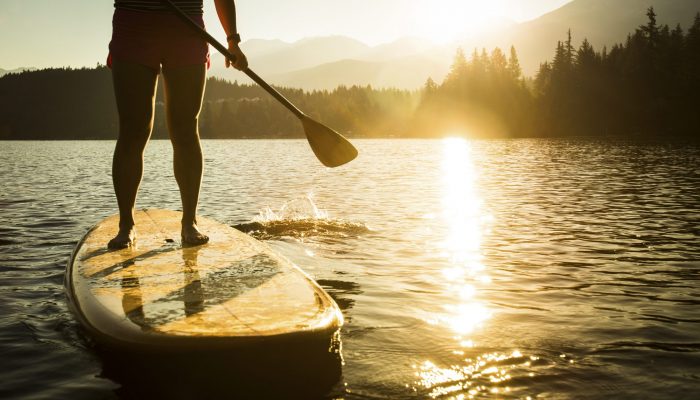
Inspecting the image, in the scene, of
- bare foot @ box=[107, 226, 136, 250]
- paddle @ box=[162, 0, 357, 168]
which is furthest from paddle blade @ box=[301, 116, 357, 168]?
bare foot @ box=[107, 226, 136, 250]

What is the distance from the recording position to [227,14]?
16.5ft

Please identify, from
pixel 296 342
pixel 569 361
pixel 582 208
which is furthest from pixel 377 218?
pixel 296 342

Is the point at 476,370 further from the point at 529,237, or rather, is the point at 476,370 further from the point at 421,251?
the point at 529,237

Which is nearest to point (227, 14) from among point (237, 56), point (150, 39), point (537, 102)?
point (237, 56)

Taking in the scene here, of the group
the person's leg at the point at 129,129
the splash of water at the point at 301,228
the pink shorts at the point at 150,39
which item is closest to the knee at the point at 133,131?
the person's leg at the point at 129,129

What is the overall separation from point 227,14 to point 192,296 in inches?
104

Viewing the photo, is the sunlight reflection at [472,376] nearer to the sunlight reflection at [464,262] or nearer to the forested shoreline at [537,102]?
the sunlight reflection at [464,262]

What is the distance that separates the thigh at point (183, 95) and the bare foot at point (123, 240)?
854mm

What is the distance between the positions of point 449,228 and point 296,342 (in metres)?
7.23

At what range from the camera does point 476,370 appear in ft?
11.2

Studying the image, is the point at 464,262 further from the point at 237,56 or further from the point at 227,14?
the point at 227,14

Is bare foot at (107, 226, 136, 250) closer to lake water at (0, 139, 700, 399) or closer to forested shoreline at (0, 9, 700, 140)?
lake water at (0, 139, 700, 399)

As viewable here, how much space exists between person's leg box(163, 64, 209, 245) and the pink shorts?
0.11 m

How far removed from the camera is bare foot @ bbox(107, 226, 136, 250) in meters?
4.75
